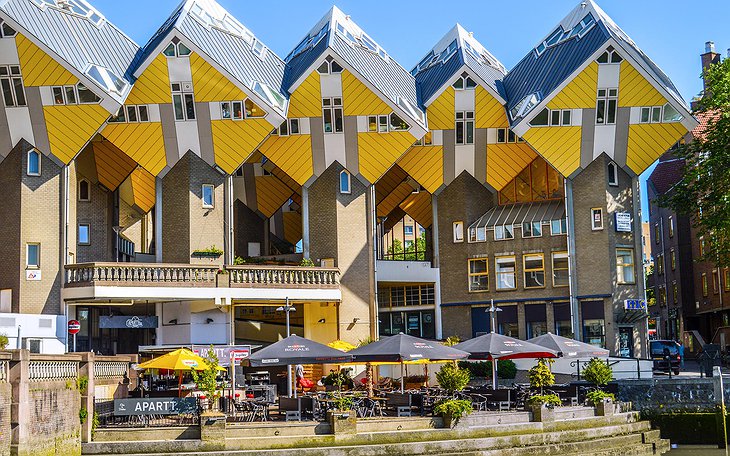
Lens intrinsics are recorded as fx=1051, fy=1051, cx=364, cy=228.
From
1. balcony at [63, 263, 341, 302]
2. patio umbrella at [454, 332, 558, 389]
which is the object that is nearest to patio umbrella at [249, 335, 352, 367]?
patio umbrella at [454, 332, 558, 389]

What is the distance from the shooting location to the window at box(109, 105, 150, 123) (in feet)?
152

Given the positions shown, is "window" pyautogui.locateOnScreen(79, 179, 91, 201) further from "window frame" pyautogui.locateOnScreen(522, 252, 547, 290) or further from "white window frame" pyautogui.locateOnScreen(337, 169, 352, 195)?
"window frame" pyautogui.locateOnScreen(522, 252, 547, 290)

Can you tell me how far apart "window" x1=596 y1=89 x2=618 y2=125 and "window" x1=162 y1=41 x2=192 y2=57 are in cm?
1951

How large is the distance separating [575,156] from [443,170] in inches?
266

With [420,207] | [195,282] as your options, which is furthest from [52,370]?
[420,207]

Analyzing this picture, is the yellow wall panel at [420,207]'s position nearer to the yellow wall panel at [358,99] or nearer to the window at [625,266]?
the yellow wall panel at [358,99]

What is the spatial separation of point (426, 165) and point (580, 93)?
8.56m

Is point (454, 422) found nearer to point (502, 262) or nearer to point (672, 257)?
point (502, 262)

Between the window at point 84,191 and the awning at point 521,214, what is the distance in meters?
19.2

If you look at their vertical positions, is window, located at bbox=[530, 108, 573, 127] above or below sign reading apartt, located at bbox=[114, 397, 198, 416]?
above

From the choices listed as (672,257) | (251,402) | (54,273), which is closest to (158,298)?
(54,273)

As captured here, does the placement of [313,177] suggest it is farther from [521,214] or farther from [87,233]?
[521,214]

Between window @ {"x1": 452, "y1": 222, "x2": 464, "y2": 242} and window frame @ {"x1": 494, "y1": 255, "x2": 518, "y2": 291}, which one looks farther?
window @ {"x1": 452, "y1": 222, "x2": 464, "y2": 242}

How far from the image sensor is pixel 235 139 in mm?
47375
